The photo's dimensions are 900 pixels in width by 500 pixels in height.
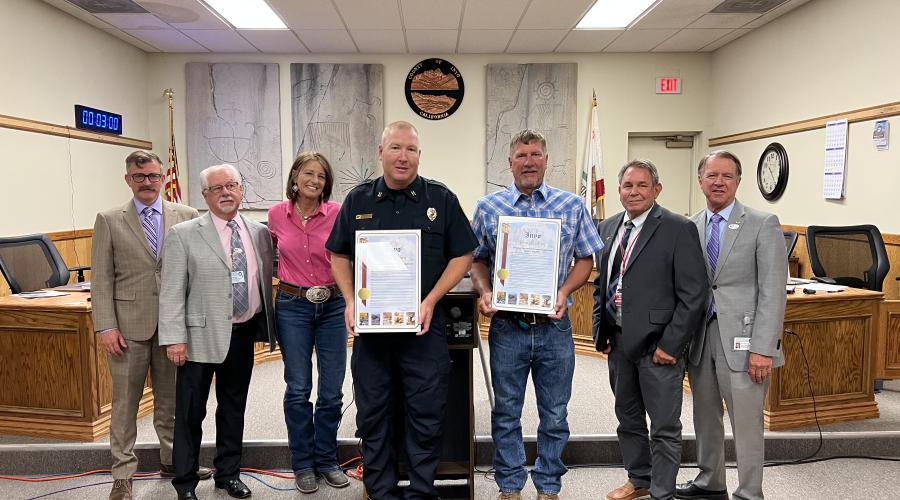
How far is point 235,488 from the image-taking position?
8.71ft

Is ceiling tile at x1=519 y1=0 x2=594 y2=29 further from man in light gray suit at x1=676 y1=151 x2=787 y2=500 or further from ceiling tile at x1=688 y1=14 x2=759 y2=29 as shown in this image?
man in light gray suit at x1=676 y1=151 x2=787 y2=500

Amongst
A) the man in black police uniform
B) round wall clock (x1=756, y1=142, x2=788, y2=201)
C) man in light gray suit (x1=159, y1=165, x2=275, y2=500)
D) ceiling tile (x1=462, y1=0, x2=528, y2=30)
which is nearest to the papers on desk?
man in light gray suit (x1=159, y1=165, x2=275, y2=500)

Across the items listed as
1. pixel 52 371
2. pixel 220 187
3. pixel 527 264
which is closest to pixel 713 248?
pixel 527 264

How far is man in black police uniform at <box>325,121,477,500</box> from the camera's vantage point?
2174 mm

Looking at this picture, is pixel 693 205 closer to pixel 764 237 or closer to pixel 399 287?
pixel 764 237

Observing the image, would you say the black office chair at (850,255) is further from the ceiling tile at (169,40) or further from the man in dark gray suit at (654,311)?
the ceiling tile at (169,40)

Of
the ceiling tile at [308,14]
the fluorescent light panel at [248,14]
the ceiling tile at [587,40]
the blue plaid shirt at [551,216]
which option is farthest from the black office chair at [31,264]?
the ceiling tile at [587,40]

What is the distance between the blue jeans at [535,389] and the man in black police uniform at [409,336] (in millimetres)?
315

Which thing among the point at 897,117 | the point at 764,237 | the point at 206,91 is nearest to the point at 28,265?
the point at 206,91

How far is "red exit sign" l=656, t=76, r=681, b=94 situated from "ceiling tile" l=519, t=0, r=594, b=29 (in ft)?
5.80

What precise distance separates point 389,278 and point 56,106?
16.0 feet

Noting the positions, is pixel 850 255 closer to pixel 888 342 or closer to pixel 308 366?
pixel 888 342

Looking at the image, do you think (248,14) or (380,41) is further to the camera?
(380,41)

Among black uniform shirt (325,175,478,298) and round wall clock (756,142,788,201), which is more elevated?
round wall clock (756,142,788,201)
